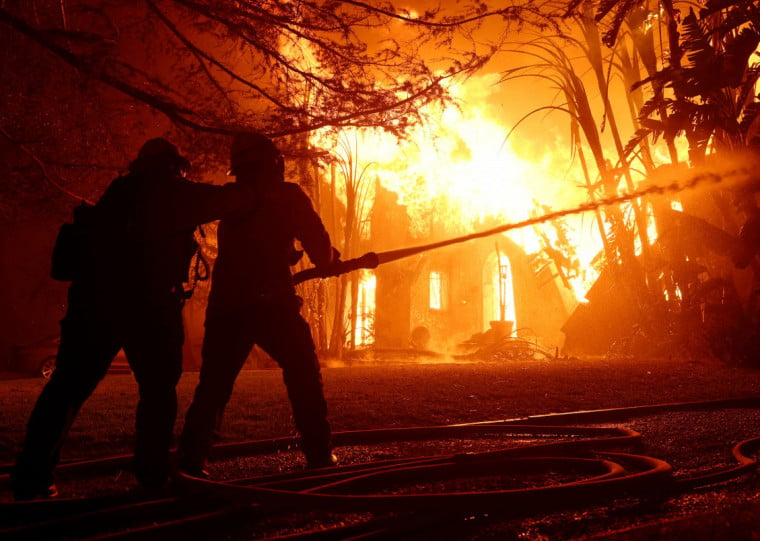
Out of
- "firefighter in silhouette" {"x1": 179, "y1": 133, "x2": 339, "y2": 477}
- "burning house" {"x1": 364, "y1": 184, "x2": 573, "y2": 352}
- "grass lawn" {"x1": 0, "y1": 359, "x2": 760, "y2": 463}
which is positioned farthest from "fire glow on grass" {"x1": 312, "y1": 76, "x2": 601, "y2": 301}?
"firefighter in silhouette" {"x1": 179, "y1": 133, "x2": 339, "y2": 477}

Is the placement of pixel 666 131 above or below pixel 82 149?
above

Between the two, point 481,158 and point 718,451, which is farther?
point 481,158

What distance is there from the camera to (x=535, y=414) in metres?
6.55

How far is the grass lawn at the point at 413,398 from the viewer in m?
5.52

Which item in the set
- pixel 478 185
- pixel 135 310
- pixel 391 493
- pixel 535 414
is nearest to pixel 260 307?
pixel 135 310

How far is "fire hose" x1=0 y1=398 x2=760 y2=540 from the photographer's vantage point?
2570 millimetres

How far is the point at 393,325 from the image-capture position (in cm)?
2605

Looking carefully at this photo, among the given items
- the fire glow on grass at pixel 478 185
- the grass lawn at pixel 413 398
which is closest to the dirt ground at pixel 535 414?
the grass lawn at pixel 413 398

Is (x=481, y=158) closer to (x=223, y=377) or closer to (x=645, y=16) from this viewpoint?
(x=645, y=16)

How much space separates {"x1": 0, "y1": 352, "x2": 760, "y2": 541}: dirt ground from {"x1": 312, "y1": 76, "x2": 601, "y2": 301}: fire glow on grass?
1586 cm

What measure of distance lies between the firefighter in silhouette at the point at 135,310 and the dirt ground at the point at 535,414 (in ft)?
2.04

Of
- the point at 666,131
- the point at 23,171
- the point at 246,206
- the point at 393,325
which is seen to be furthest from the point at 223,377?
the point at 393,325

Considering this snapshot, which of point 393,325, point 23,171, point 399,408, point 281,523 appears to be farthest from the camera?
point 393,325

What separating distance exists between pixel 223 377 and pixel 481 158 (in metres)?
25.2
